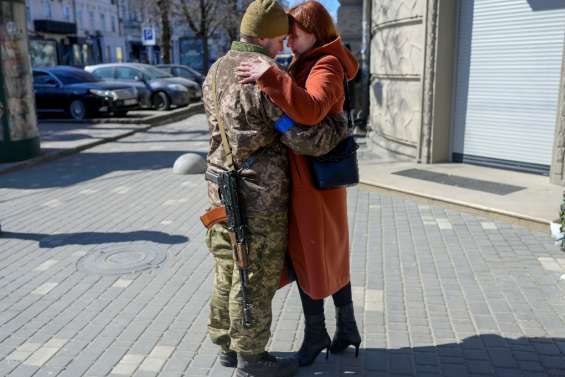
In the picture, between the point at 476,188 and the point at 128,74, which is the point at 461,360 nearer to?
the point at 476,188

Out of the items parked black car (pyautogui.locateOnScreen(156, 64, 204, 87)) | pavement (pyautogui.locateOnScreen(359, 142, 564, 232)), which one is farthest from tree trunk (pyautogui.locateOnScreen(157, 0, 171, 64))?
pavement (pyautogui.locateOnScreen(359, 142, 564, 232))

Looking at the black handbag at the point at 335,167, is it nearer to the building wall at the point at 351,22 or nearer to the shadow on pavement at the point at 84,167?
the shadow on pavement at the point at 84,167

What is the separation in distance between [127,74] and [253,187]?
58.4 feet

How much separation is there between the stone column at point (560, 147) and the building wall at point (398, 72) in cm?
210

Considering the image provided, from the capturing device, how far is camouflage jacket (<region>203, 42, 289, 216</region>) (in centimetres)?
263

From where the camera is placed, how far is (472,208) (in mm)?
6078

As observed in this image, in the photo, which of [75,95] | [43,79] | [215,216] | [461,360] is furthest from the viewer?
[43,79]

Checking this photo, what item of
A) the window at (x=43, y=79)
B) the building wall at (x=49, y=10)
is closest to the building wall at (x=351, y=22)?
the window at (x=43, y=79)

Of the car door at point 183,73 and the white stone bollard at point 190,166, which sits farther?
the car door at point 183,73

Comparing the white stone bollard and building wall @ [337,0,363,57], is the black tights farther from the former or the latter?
building wall @ [337,0,363,57]

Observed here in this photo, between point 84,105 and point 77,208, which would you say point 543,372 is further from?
point 84,105

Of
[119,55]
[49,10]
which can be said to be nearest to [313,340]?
[49,10]

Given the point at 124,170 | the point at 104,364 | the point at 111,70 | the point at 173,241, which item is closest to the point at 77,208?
the point at 173,241

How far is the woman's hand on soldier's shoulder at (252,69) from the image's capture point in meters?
2.55
